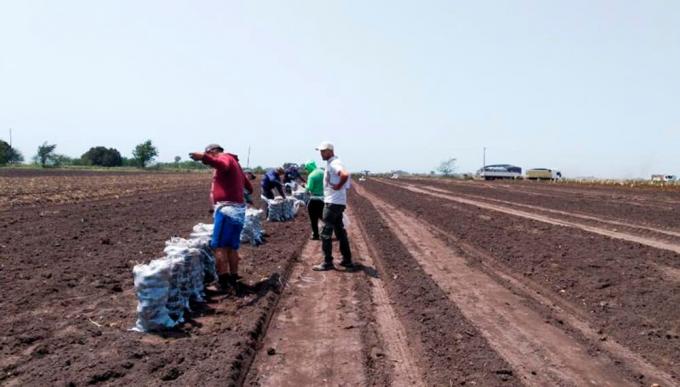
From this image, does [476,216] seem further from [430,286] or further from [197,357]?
[197,357]

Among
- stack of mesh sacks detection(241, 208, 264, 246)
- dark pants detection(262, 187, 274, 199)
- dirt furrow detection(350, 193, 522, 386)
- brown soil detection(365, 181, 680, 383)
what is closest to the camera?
dirt furrow detection(350, 193, 522, 386)

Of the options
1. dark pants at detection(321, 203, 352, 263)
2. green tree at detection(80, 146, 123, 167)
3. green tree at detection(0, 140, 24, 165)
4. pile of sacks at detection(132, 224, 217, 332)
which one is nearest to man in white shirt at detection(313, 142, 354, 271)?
dark pants at detection(321, 203, 352, 263)

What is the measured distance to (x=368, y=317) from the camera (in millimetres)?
6016

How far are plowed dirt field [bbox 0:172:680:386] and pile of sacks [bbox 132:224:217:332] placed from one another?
0.60 ft

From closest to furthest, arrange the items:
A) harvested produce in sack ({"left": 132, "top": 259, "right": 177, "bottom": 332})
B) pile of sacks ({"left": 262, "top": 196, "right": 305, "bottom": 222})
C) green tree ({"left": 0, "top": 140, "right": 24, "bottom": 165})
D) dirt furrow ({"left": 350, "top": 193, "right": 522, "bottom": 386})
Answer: dirt furrow ({"left": 350, "top": 193, "right": 522, "bottom": 386})
harvested produce in sack ({"left": 132, "top": 259, "right": 177, "bottom": 332})
pile of sacks ({"left": 262, "top": 196, "right": 305, "bottom": 222})
green tree ({"left": 0, "top": 140, "right": 24, "bottom": 165})

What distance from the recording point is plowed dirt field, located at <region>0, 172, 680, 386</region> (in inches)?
175

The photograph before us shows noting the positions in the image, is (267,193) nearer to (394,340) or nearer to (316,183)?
(316,183)

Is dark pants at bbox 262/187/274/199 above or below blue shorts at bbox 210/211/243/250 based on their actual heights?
above

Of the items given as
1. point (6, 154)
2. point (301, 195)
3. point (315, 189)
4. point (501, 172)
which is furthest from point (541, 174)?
point (6, 154)

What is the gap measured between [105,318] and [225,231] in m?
1.72

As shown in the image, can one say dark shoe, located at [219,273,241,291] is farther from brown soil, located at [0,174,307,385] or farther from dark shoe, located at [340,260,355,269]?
dark shoe, located at [340,260,355,269]

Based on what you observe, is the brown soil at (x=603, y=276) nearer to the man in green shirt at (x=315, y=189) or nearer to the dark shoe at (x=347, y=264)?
the dark shoe at (x=347, y=264)

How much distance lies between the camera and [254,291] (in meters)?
6.97

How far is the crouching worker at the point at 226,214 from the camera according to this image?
6.77 meters
